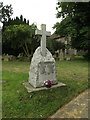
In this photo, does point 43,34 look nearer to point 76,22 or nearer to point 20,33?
point 20,33

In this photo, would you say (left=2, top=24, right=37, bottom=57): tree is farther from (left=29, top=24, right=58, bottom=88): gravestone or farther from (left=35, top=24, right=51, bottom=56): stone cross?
(left=29, top=24, right=58, bottom=88): gravestone

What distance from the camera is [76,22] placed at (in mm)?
14617

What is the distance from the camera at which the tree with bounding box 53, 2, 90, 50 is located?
12895 mm

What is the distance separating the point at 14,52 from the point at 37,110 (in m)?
17.2

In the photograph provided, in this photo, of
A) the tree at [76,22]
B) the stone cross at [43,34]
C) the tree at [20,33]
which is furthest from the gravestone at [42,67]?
the tree at [76,22]

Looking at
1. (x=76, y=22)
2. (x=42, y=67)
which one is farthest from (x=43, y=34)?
(x=76, y=22)

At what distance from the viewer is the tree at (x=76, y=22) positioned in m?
A: 12.9

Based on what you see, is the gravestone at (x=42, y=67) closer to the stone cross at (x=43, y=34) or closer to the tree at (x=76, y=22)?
the stone cross at (x=43, y=34)

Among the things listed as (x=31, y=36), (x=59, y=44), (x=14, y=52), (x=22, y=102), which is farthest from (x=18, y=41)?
(x=59, y=44)

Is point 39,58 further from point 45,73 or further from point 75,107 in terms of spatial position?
point 75,107

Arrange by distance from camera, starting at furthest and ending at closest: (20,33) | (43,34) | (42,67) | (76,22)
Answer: (76,22)
(20,33)
(43,34)
(42,67)

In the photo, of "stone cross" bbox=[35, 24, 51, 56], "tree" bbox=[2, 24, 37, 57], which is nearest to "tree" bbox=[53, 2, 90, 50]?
"tree" bbox=[2, 24, 37, 57]

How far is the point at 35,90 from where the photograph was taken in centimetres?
375

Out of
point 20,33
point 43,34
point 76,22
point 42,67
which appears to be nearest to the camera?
point 42,67
